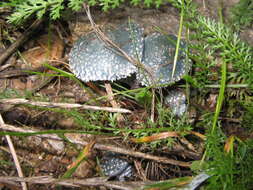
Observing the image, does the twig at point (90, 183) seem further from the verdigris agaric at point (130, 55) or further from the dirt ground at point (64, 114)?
the verdigris agaric at point (130, 55)

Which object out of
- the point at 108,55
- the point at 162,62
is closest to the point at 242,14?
the point at 162,62

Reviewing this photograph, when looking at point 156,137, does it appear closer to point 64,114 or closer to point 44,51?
point 64,114

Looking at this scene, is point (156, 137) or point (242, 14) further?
point (242, 14)

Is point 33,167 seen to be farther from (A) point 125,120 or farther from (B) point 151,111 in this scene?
(B) point 151,111

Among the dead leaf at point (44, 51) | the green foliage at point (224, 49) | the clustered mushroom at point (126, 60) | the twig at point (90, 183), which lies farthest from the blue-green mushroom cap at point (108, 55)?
the twig at point (90, 183)

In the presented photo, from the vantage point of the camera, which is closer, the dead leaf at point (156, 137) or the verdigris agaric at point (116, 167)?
the dead leaf at point (156, 137)

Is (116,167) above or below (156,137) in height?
below

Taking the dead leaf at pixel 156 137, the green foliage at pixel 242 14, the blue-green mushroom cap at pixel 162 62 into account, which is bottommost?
the dead leaf at pixel 156 137
